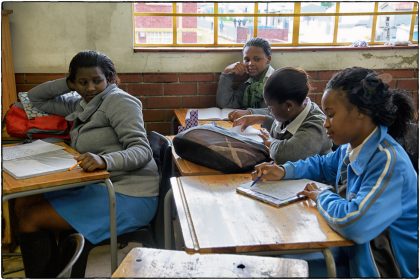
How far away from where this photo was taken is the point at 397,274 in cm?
134

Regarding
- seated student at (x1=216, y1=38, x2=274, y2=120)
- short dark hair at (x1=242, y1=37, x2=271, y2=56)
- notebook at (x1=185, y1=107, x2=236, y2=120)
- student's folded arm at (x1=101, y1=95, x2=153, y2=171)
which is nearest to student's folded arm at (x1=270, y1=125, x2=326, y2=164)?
student's folded arm at (x1=101, y1=95, x2=153, y2=171)

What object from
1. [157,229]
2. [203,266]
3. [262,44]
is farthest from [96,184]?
[262,44]

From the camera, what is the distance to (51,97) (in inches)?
99.8

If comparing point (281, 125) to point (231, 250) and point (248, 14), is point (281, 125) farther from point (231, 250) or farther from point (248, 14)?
point (248, 14)

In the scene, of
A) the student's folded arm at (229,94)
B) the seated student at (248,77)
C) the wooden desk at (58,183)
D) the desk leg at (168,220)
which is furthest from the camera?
the student's folded arm at (229,94)

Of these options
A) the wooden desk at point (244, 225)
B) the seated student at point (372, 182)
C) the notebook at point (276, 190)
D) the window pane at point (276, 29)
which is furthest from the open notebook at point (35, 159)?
the window pane at point (276, 29)

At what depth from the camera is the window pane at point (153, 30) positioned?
3504mm

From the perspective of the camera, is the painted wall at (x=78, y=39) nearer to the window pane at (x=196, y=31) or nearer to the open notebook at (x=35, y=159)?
the window pane at (x=196, y=31)

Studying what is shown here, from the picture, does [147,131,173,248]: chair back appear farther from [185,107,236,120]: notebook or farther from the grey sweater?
[185,107,236,120]: notebook

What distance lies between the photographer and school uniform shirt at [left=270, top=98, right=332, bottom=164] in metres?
1.86

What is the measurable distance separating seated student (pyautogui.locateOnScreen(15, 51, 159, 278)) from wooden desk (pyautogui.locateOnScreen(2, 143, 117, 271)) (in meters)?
0.05

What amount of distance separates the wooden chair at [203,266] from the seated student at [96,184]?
77cm

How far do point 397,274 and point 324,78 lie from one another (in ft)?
8.24

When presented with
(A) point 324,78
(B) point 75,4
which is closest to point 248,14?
(A) point 324,78
